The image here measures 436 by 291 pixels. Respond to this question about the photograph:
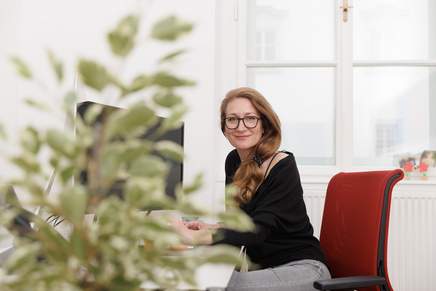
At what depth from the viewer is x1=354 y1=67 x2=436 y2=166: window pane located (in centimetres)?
295

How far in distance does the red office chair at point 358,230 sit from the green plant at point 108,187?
1145 mm

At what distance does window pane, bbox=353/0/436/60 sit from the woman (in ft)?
4.14

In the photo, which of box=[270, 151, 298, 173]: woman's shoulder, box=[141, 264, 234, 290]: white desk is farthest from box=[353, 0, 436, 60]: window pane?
box=[141, 264, 234, 290]: white desk

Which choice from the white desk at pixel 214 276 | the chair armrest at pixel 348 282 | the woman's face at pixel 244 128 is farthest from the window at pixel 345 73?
the white desk at pixel 214 276

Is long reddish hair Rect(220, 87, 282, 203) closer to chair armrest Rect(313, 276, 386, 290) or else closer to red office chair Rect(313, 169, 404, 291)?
red office chair Rect(313, 169, 404, 291)

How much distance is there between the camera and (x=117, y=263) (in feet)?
1.45

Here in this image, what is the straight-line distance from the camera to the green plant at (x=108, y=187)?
1.38 feet

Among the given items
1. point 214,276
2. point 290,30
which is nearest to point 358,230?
point 214,276

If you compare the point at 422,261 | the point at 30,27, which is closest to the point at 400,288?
the point at 422,261

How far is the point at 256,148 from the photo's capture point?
203 centimetres

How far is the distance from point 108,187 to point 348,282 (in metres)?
1.24

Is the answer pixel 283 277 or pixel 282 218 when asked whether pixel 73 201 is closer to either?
pixel 283 277

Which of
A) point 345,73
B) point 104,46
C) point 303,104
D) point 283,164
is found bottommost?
point 283,164

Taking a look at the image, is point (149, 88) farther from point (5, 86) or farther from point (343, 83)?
point (343, 83)
